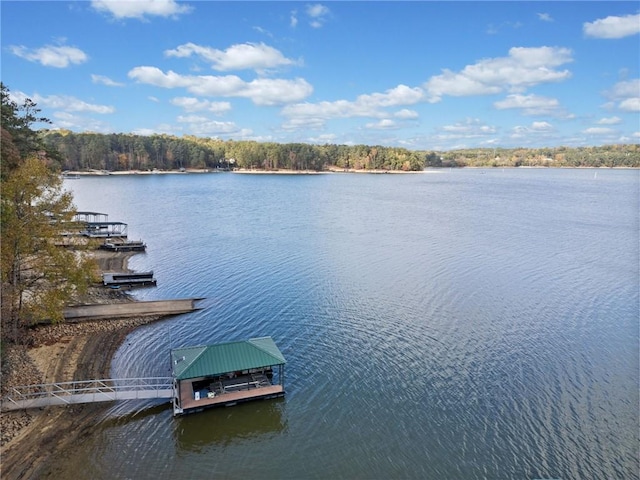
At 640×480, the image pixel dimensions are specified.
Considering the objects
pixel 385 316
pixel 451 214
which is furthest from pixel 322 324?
pixel 451 214

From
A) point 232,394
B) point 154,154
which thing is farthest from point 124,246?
point 154,154

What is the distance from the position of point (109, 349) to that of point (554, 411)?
22751mm

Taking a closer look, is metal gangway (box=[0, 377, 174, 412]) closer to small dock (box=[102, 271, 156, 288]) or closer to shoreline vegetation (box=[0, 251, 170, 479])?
shoreline vegetation (box=[0, 251, 170, 479])

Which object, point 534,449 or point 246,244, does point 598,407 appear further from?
point 246,244

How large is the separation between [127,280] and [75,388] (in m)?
16.9

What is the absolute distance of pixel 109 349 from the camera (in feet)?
78.2

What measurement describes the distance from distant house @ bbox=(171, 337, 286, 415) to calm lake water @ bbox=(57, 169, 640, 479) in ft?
1.74

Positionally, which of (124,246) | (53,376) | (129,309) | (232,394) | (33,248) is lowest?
(232,394)

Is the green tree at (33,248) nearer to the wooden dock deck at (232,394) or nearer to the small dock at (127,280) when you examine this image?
the wooden dock deck at (232,394)

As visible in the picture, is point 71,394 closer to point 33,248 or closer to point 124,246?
point 33,248

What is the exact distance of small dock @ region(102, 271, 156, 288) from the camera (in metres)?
34.7

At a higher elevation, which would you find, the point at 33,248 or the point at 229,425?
the point at 33,248

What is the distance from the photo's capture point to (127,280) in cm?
3522

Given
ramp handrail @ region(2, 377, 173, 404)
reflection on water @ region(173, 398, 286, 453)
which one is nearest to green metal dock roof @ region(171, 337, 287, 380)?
ramp handrail @ region(2, 377, 173, 404)
